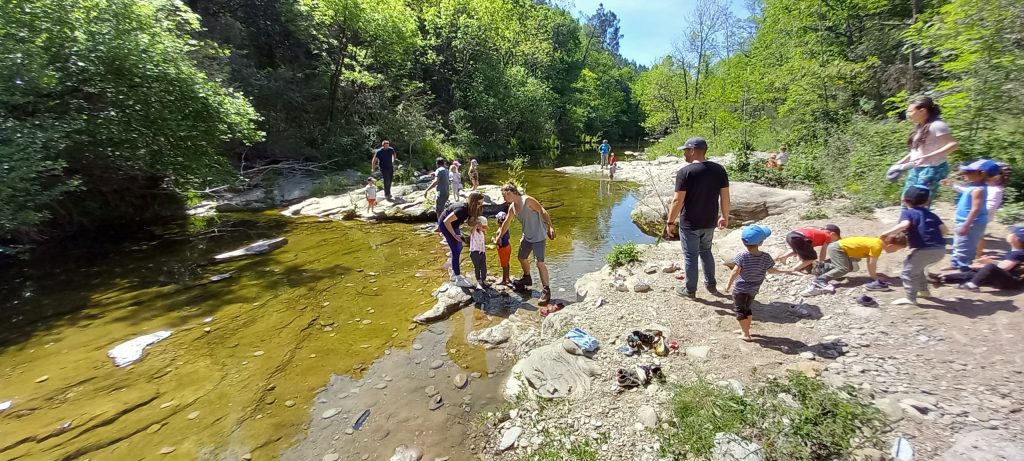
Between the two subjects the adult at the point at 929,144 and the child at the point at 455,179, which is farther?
the child at the point at 455,179

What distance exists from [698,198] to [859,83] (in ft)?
46.9

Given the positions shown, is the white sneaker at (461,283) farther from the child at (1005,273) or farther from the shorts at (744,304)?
the child at (1005,273)

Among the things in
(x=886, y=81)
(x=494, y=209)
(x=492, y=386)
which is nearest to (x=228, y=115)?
(x=494, y=209)

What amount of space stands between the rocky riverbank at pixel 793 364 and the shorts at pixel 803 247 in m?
0.34

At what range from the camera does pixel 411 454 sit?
152 inches

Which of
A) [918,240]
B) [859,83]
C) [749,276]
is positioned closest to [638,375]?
[749,276]

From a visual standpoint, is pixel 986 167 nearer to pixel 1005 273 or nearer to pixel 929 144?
pixel 929 144

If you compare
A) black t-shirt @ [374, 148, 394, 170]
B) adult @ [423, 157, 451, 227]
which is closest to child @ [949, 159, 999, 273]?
adult @ [423, 157, 451, 227]

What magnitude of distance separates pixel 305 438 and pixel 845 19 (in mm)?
21132

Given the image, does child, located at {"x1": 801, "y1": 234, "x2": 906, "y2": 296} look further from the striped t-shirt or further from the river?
the river

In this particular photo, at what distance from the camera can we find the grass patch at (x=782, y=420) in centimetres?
287

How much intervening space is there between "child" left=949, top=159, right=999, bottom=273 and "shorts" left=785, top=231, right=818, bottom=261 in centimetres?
138

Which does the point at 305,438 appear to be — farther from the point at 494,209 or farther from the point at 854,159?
the point at 854,159

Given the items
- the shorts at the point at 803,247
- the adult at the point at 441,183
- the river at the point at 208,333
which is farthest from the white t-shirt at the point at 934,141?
the adult at the point at 441,183
